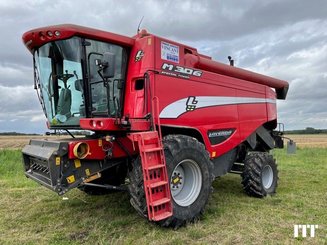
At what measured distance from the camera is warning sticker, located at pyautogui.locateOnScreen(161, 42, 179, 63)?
5412 millimetres

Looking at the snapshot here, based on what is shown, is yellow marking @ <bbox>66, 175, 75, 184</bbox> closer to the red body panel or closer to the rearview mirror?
the red body panel

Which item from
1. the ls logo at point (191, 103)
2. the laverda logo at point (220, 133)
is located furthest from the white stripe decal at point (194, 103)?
the laverda logo at point (220, 133)

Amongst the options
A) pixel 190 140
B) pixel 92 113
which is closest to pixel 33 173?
pixel 92 113

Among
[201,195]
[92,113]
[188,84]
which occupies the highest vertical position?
[188,84]

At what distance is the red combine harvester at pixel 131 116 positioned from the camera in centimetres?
457

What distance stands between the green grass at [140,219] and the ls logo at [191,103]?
1765 millimetres

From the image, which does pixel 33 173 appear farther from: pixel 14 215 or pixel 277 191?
pixel 277 191

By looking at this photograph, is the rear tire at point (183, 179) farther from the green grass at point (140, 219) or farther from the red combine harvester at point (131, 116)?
the green grass at point (140, 219)

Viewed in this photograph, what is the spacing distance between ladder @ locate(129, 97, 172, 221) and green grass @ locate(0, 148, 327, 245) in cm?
37

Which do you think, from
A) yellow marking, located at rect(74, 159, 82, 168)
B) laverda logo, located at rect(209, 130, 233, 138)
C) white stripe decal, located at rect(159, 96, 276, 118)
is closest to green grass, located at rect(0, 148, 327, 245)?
yellow marking, located at rect(74, 159, 82, 168)

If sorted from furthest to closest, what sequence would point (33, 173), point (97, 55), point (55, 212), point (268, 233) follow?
point (55, 212) < point (33, 173) < point (97, 55) < point (268, 233)

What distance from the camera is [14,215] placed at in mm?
5652

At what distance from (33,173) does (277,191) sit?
5.28 m

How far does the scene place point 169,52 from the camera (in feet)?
18.2
